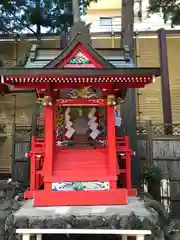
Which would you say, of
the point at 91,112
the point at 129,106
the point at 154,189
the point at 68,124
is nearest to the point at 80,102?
the point at 91,112

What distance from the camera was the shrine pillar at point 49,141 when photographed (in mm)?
7227

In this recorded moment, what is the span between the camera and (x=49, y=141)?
7.43 metres

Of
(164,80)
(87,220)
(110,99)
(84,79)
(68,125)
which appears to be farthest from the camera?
(164,80)

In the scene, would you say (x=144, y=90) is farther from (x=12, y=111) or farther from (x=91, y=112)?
(x=91, y=112)

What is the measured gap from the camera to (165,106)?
1360cm

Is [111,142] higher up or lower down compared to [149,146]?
higher up

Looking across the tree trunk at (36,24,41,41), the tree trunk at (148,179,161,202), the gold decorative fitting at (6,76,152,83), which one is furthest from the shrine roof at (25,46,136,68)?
the tree trunk at (36,24,41,41)

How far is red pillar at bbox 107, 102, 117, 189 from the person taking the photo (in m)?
7.33

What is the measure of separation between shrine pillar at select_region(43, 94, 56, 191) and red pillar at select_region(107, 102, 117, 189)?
1.41 meters

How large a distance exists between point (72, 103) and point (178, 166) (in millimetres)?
5047

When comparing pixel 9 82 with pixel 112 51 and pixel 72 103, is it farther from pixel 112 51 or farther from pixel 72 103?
pixel 112 51

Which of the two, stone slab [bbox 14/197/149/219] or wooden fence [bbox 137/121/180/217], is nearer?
stone slab [bbox 14/197/149/219]

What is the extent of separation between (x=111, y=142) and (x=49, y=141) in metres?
1.54

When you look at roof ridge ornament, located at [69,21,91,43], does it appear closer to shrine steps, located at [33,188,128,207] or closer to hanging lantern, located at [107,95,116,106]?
hanging lantern, located at [107,95,116,106]
